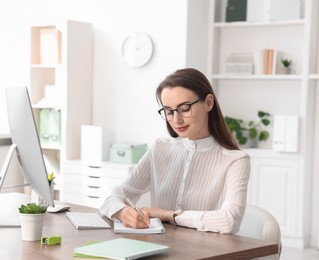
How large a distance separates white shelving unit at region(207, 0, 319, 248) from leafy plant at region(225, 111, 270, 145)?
2.6 inches

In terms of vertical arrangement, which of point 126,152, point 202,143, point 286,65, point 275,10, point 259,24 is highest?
point 275,10

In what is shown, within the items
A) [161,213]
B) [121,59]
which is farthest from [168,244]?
[121,59]

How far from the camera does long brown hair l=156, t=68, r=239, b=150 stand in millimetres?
2531

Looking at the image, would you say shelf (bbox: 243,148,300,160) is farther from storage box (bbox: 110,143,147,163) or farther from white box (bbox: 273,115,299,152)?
storage box (bbox: 110,143,147,163)

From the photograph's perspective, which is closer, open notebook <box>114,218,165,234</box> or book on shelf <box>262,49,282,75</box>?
open notebook <box>114,218,165,234</box>

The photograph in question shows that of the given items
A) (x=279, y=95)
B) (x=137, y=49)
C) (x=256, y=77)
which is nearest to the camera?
(x=256, y=77)

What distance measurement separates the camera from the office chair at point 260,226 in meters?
2.42

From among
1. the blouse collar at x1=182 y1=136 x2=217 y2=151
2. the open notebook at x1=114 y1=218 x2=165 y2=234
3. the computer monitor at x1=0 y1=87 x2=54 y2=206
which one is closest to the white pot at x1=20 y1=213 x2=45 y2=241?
the computer monitor at x1=0 y1=87 x2=54 y2=206

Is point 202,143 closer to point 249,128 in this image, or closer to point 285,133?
point 285,133

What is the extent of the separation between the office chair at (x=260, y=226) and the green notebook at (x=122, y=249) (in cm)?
50

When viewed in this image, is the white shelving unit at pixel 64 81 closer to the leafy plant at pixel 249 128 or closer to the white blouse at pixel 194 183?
the leafy plant at pixel 249 128

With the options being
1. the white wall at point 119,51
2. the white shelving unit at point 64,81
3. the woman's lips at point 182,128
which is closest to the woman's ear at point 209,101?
the woman's lips at point 182,128

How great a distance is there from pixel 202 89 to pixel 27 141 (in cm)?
69

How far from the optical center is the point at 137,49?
5.81m
